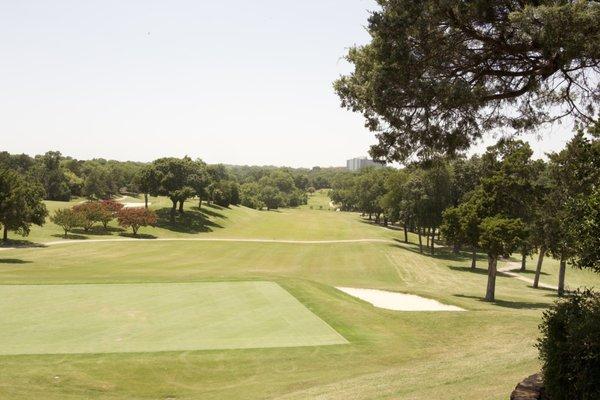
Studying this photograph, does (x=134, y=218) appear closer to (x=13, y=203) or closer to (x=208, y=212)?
(x=13, y=203)

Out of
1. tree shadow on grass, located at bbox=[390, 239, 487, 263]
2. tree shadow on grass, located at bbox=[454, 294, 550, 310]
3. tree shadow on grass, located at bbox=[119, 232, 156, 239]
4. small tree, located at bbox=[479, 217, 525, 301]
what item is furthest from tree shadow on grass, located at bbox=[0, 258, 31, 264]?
tree shadow on grass, located at bbox=[390, 239, 487, 263]

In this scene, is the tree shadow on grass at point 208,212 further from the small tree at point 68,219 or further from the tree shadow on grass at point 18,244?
the tree shadow on grass at point 18,244

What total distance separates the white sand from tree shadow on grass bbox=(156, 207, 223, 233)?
171 ft

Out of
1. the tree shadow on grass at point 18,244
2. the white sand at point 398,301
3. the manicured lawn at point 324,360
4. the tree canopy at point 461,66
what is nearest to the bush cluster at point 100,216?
the tree shadow on grass at point 18,244

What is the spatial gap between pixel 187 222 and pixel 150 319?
219ft

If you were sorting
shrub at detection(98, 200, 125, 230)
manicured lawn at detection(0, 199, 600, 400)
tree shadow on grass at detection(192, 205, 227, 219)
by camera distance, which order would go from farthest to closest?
1. tree shadow on grass at detection(192, 205, 227, 219)
2. shrub at detection(98, 200, 125, 230)
3. manicured lawn at detection(0, 199, 600, 400)

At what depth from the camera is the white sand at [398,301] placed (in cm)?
3103

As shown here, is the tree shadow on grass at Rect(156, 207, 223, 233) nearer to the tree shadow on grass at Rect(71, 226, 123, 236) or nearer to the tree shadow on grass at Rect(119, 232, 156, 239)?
the tree shadow on grass at Rect(119, 232, 156, 239)

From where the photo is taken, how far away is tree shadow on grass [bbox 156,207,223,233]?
83.5m

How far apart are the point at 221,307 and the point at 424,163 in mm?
13782

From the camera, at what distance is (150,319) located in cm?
2294

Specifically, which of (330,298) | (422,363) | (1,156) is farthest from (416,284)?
(1,156)

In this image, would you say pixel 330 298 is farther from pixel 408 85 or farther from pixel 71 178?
pixel 71 178

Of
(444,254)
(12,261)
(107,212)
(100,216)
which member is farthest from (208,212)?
(12,261)
